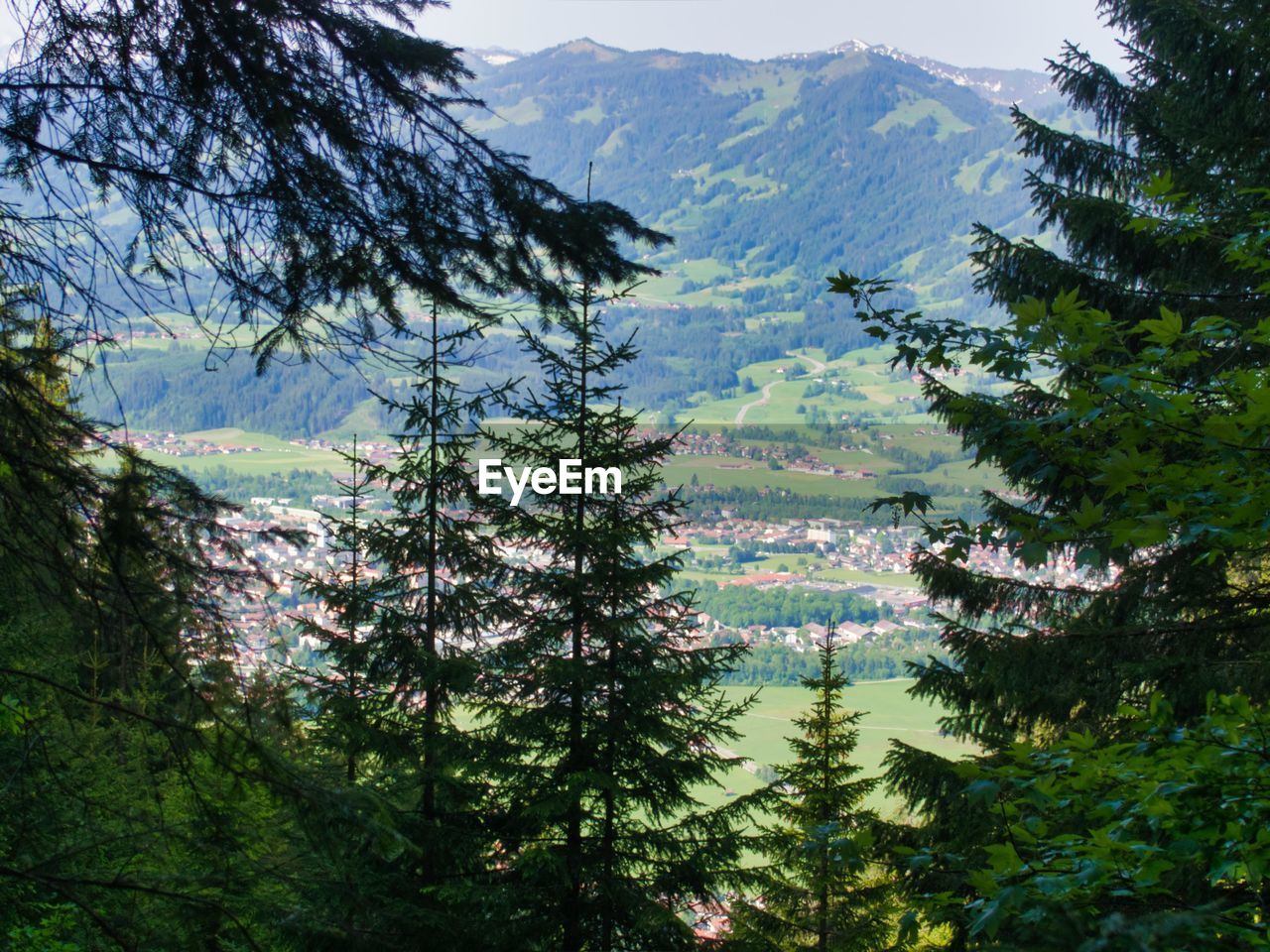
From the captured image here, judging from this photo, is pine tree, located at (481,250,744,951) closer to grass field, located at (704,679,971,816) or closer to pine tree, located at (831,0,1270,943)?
pine tree, located at (831,0,1270,943)

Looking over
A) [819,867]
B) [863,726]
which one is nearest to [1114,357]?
[819,867]

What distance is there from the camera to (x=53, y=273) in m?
2.54

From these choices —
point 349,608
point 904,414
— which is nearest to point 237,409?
point 349,608

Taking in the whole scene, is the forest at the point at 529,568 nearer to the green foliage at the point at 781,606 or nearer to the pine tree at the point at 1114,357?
the pine tree at the point at 1114,357

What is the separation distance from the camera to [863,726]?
48.2 meters

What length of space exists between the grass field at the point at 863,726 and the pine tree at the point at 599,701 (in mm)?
35782

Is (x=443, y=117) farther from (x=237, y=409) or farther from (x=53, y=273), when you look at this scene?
(x=237, y=409)

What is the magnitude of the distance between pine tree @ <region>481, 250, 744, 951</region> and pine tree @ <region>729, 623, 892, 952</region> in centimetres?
83

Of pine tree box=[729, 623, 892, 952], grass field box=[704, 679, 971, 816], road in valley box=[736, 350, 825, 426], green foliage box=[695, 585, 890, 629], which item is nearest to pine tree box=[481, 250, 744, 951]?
pine tree box=[729, 623, 892, 952]

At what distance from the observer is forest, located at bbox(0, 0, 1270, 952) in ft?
8.39

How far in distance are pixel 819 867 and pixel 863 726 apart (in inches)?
1682

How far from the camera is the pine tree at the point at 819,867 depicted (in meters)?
7.89

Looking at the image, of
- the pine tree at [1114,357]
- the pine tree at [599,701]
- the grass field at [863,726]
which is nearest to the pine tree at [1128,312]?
the pine tree at [1114,357]

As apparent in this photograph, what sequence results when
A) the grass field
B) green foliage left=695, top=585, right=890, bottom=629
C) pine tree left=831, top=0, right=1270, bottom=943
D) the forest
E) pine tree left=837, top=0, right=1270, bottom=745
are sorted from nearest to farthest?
1. the forest
2. pine tree left=831, top=0, right=1270, bottom=943
3. pine tree left=837, top=0, right=1270, bottom=745
4. the grass field
5. green foliage left=695, top=585, right=890, bottom=629
